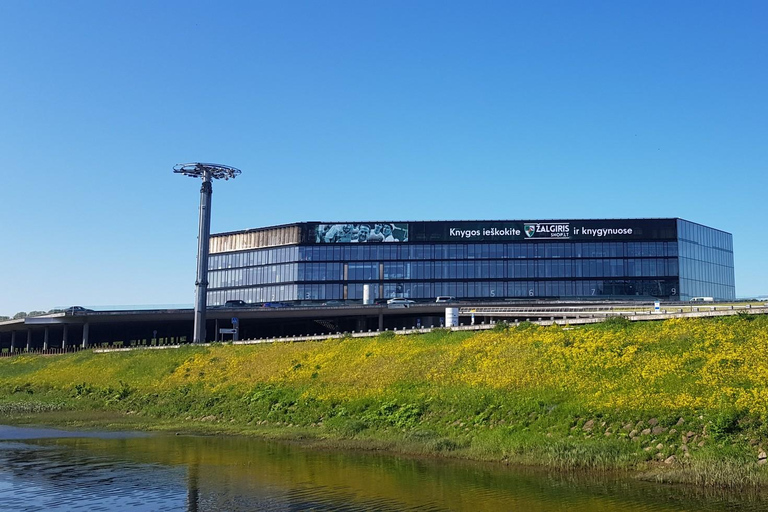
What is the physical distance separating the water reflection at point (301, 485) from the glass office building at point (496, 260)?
353 ft

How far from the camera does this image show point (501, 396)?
1603 inches

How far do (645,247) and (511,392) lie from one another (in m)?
107

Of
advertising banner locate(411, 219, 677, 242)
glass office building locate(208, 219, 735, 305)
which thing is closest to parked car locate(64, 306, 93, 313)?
glass office building locate(208, 219, 735, 305)

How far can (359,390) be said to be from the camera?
48719 mm

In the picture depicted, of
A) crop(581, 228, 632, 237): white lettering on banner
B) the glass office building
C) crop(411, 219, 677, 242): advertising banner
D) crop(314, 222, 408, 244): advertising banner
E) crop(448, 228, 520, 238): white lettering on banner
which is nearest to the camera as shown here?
crop(411, 219, 677, 242): advertising banner

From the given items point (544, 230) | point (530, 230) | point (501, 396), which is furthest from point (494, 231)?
point (501, 396)

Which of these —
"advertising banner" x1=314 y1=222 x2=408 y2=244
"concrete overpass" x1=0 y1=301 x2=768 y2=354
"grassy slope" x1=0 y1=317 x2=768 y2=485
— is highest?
"advertising banner" x1=314 y1=222 x2=408 y2=244

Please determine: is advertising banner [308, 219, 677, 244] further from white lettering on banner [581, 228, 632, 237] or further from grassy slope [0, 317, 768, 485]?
grassy slope [0, 317, 768, 485]

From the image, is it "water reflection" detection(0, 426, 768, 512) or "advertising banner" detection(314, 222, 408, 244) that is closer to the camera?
"water reflection" detection(0, 426, 768, 512)

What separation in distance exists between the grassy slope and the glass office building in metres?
77.5

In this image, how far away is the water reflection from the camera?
25.4 m

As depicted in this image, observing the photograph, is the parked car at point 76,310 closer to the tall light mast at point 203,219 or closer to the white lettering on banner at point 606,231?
the tall light mast at point 203,219

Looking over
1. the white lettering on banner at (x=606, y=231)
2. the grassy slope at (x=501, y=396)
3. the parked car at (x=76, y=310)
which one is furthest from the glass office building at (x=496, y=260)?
the grassy slope at (x=501, y=396)

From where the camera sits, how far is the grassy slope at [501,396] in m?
31.4
